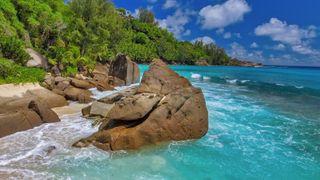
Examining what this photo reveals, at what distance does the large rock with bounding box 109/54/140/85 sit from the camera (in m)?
40.1

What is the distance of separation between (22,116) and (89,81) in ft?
55.0

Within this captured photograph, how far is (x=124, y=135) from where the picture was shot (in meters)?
14.8

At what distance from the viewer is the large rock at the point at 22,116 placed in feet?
52.1

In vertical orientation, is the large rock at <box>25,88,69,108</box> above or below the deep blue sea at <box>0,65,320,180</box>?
above

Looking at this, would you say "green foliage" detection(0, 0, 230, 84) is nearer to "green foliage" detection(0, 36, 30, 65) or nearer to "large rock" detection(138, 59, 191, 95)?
"green foliage" detection(0, 36, 30, 65)

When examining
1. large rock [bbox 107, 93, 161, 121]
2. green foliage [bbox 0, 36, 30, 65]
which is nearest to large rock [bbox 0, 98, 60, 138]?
large rock [bbox 107, 93, 161, 121]

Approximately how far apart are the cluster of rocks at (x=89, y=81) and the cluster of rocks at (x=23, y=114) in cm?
375

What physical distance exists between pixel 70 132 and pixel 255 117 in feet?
45.9

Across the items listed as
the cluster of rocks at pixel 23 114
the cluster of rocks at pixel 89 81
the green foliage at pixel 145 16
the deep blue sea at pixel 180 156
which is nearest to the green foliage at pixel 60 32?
the cluster of rocks at pixel 89 81

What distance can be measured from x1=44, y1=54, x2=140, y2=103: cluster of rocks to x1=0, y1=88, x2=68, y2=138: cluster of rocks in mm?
3752

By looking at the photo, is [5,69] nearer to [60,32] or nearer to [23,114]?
[23,114]

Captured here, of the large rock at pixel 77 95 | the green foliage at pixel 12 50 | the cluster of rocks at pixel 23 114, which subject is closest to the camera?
the cluster of rocks at pixel 23 114

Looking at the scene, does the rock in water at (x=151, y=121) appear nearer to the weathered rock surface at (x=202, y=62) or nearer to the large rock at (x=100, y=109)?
the large rock at (x=100, y=109)

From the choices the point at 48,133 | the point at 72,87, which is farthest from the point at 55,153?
the point at 72,87
